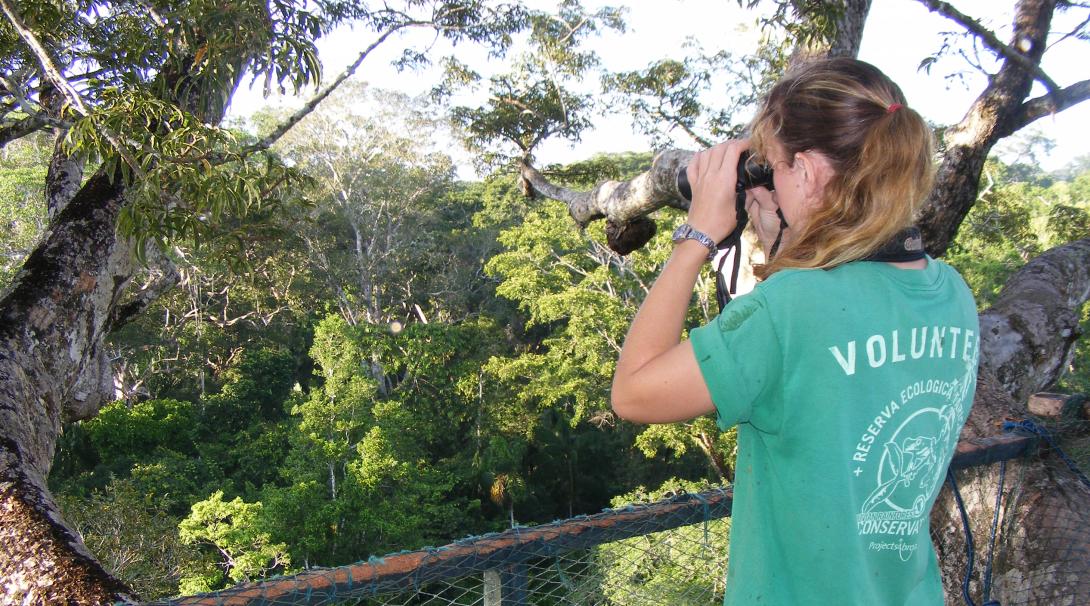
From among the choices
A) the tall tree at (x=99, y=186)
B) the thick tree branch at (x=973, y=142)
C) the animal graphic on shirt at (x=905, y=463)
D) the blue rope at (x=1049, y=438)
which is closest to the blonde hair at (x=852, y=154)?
the animal graphic on shirt at (x=905, y=463)

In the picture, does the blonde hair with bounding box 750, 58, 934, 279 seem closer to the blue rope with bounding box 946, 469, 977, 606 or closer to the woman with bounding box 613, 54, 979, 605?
the woman with bounding box 613, 54, 979, 605

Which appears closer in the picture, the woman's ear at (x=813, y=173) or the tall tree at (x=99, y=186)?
the woman's ear at (x=813, y=173)

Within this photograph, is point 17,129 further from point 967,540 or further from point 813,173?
point 967,540

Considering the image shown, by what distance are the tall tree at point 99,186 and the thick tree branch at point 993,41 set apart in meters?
2.34

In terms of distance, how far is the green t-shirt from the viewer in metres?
0.68

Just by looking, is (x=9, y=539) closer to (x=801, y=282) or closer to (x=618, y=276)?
(x=801, y=282)

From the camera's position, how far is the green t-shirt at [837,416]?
2.24 feet

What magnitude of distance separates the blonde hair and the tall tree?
146 cm

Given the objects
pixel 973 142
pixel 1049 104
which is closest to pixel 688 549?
pixel 973 142

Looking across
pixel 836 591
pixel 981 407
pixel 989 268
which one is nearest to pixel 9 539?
pixel 836 591

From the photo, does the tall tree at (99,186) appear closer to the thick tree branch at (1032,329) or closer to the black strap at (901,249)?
the black strap at (901,249)

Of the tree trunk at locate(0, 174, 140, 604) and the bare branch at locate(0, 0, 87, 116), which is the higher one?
the bare branch at locate(0, 0, 87, 116)

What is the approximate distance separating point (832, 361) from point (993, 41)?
260 centimetres

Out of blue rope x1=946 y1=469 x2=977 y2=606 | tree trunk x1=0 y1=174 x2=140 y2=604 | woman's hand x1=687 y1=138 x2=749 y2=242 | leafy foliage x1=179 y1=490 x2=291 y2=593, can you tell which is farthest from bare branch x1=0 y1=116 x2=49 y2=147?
leafy foliage x1=179 y1=490 x2=291 y2=593
